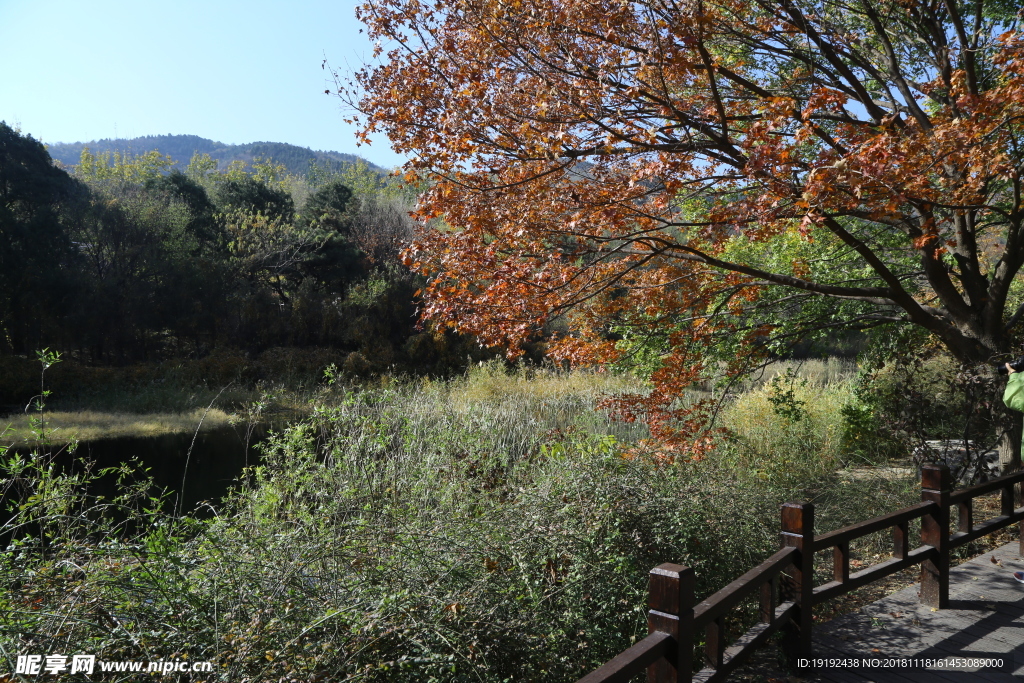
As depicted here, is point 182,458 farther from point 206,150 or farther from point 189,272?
point 206,150

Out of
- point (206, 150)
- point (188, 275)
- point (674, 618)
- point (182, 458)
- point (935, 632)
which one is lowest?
point (182, 458)

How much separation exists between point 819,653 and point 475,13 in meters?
5.17

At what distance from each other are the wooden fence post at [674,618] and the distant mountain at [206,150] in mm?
103189

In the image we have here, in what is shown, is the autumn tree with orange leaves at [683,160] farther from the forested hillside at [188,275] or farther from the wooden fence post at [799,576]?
the forested hillside at [188,275]

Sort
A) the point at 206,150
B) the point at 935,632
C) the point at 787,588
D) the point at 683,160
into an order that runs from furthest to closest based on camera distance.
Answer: the point at 206,150
the point at 683,160
the point at 935,632
the point at 787,588

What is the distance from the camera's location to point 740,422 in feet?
33.0

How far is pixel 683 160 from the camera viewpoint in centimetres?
555

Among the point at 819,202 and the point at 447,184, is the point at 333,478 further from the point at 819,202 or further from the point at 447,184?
the point at 819,202

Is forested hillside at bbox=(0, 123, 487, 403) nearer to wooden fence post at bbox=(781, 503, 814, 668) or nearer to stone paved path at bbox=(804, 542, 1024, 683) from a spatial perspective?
stone paved path at bbox=(804, 542, 1024, 683)

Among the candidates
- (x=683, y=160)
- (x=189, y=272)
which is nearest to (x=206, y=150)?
(x=189, y=272)

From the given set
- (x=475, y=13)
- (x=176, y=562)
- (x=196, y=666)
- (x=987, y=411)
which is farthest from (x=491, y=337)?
(x=987, y=411)

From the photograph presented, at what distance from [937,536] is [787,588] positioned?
1356 mm

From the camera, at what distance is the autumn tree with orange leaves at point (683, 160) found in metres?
5.31

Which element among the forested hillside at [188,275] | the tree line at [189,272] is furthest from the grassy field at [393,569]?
the forested hillside at [188,275]
